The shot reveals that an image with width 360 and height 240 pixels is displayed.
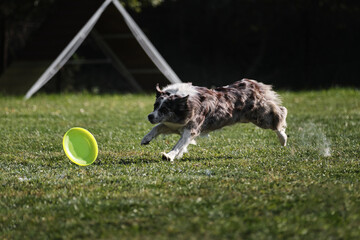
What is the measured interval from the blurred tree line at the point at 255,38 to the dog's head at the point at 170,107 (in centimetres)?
1586

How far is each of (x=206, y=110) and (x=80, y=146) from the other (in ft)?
5.49

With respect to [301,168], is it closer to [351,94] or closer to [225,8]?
[351,94]

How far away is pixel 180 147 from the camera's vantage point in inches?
253

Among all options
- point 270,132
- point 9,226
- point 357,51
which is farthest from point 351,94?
point 9,226

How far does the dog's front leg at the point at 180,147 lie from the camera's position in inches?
247

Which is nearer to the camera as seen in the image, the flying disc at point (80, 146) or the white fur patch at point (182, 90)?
the flying disc at point (80, 146)

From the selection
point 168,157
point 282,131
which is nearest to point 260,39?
point 282,131

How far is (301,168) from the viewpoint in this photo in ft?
19.0

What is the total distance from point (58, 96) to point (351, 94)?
366 inches

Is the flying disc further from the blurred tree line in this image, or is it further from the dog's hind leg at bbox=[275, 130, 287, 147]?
the blurred tree line

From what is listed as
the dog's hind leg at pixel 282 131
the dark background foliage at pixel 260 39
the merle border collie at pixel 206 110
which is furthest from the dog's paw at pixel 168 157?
the dark background foliage at pixel 260 39

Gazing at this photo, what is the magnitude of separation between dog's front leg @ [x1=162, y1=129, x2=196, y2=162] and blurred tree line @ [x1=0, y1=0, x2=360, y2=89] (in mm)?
15858

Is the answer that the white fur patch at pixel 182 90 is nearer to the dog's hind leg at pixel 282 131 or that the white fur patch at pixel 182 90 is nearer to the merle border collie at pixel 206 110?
the merle border collie at pixel 206 110

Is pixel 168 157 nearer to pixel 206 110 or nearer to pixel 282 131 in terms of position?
pixel 206 110
